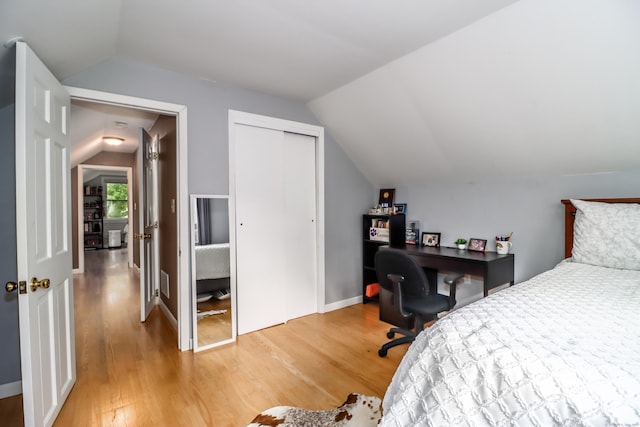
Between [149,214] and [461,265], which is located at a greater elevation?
[149,214]

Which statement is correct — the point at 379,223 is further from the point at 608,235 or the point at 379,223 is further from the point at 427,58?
the point at 608,235

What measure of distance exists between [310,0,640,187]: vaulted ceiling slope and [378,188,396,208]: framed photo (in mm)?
582

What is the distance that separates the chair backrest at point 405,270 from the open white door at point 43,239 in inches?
81.4

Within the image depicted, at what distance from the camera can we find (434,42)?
2188 millimetres

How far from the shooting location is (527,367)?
0.97 m

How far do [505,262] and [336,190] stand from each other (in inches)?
73.8

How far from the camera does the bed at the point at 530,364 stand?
0.86 m

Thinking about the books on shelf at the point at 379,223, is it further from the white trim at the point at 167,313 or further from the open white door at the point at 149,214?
the open white door at the point at 149,214

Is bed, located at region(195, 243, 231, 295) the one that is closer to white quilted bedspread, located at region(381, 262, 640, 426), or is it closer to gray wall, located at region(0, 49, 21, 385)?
gray wall, located at region(0, 49, 21, 385)

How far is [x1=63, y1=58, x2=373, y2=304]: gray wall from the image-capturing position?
2.43 m

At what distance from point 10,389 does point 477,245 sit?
12.7 ft

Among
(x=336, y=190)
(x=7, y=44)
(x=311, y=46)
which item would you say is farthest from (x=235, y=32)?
(x=336, y=190)

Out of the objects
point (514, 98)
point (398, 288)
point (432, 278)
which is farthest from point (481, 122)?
point (432, 278)

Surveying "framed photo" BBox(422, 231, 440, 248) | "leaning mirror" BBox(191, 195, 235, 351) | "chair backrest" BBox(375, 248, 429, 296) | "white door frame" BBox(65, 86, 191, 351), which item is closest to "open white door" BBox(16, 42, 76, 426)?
"white door frame" BBox(65, 86, 191, 351)
